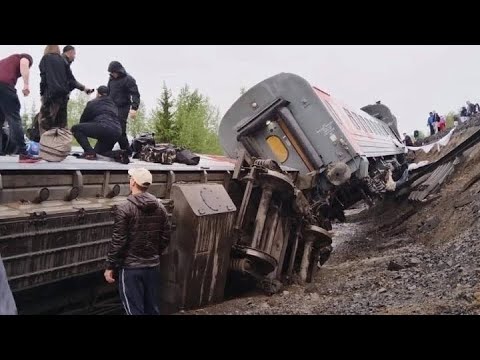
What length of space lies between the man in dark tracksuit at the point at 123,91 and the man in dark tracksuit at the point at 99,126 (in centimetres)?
45

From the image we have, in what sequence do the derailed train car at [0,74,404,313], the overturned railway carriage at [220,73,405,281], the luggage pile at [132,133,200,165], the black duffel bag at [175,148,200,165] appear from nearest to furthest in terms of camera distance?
the derailed train car at [0,74,404,313] → the luggage pile at [132,133,200,165] → the black duffel bag at [175,148,200,165] → the overturned railway carriage at [220,73,405,281]

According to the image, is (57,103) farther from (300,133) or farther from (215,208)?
(300,133)

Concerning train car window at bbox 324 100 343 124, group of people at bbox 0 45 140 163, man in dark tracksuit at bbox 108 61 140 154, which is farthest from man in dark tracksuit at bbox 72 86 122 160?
train car window at bbox 324 100 343 124

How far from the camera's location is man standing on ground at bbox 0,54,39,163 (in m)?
4.64

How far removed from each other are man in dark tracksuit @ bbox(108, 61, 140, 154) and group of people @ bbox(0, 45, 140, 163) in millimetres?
13

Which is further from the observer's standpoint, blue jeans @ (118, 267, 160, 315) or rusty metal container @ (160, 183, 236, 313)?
rusty metal container @ (160, 183, 236, 313)

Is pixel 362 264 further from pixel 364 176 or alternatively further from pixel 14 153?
pixel 14 153

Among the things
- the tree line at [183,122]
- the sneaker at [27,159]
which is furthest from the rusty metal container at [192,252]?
the tree line at [183,122]

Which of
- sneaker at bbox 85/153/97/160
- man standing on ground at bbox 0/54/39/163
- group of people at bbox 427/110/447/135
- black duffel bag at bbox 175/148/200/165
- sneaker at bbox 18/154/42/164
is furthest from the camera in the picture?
group of people at bbox 427/110/447/135

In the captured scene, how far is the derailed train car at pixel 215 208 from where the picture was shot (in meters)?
3.36

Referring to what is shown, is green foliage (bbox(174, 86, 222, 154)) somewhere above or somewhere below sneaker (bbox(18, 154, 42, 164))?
above

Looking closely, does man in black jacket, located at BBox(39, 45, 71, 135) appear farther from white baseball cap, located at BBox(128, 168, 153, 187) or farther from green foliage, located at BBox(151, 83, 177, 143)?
green foliage, located at BBox(151, 83, 177, 143)

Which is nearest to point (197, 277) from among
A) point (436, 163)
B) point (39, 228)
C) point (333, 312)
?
point (333, 312)

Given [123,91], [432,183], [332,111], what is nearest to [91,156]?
[123,91]
